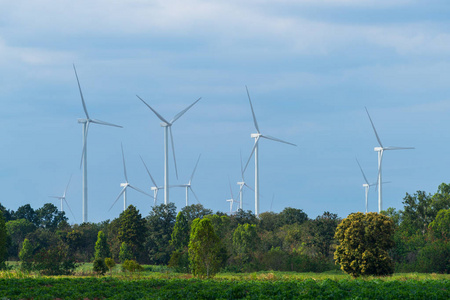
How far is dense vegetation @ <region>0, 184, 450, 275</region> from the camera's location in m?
67.0

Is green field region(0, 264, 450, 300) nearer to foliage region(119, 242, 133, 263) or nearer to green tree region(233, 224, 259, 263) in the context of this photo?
green tree region(233, 224, 259, 263)

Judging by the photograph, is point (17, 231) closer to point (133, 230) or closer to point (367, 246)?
point (133, 230)

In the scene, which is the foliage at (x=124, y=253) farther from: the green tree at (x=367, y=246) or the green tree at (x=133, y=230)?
the green tree at (x=367, y=246)

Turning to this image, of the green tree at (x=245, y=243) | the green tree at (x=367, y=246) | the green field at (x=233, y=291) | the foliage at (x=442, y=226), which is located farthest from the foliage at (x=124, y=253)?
the foliage at (x=442, y=226)

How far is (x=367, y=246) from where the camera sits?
180 ft

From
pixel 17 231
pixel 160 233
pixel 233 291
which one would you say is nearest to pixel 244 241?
pixel 160 233

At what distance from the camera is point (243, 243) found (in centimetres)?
7012

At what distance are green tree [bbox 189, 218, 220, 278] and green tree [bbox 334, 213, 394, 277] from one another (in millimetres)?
13099

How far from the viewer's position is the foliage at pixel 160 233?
251ft

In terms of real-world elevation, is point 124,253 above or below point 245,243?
below

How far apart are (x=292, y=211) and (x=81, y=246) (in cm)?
3330

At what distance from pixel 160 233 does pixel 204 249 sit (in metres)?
30.4

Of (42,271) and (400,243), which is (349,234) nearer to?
(400,243)

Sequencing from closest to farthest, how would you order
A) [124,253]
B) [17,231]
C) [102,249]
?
[102,249], [124,253], [17,231]
